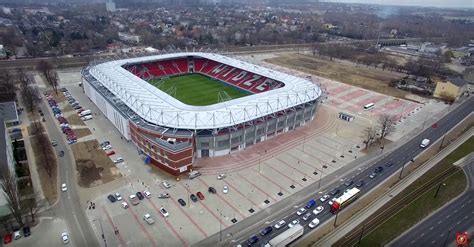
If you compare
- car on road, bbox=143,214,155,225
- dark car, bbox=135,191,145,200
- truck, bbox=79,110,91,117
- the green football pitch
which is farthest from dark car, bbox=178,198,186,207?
truck, bbox=79,110,91,117

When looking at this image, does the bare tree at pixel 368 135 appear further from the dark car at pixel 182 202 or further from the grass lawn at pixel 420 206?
the dark car at pixel 182 202

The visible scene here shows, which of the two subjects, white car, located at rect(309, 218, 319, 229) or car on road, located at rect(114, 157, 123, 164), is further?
car on road, located at rect(114, 157, 123, 164)

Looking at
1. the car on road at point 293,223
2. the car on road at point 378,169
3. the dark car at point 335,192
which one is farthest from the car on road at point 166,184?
the car on road at point 378,169

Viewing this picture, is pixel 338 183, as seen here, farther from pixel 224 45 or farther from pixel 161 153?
pixel 224 45

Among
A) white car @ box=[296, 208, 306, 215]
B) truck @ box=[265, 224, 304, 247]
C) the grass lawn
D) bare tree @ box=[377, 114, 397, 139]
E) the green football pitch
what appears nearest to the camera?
truck @ box=[265, 224, 304, 247]

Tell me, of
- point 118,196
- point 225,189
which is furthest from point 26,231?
point 225,189

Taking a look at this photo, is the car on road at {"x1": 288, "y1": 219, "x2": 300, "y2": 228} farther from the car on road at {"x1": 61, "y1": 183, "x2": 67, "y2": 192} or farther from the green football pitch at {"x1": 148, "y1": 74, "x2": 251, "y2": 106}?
the green football pitch at {"x1": 148, "y1": 74, "x2": 251, "y2": 106}
